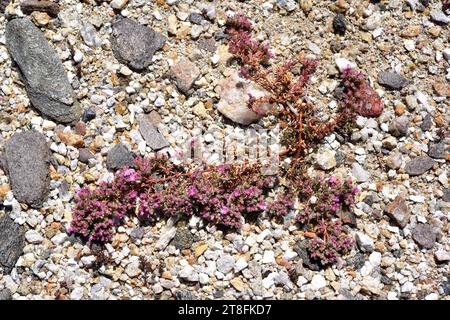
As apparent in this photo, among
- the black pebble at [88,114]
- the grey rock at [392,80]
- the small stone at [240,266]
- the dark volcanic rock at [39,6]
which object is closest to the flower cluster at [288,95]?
the grey rock at [392,80]

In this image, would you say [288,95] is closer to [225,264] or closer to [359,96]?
[359,96]

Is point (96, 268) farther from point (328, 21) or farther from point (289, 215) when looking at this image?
point (328, 21)

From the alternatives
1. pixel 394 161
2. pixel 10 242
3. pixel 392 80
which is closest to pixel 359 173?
pixel 394 161

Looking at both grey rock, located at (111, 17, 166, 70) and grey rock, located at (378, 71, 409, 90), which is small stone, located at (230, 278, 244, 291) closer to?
grey rock, located at (111, 17, 166, 70)

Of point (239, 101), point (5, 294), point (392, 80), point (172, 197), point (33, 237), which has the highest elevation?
point (392, 80)

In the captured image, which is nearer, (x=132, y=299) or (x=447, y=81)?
(x=132, y=299)

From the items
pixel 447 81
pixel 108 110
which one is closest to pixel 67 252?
pixel 108 110

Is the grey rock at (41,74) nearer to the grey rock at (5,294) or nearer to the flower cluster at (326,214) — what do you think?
the grey rock at (5,294)
